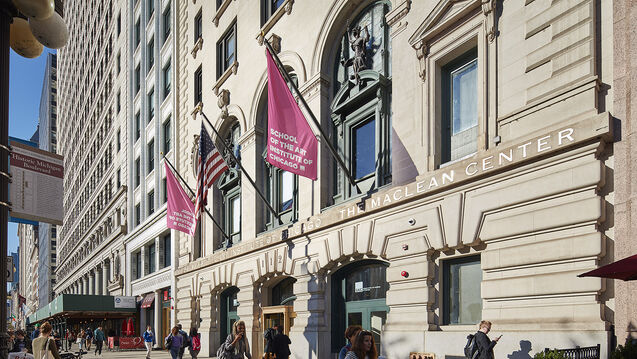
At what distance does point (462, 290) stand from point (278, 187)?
410 inches

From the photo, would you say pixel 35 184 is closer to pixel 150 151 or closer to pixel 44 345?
pixel 44 345

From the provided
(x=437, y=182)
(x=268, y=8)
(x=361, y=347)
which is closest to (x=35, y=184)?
(x=361, y=347)

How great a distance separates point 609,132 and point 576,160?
78 centimetres

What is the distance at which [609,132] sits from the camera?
9336mm

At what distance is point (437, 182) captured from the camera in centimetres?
1287

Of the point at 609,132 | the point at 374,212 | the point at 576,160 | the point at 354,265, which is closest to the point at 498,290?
the point at 576,160

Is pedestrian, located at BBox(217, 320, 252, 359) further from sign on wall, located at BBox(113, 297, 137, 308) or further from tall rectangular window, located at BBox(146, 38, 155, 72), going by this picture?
tall rectangular window, located at BBox(146, 38, 155, 72)

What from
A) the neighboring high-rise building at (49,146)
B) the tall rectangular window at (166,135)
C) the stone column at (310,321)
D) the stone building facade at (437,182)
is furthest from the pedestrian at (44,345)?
the neighboring high-rise building at (49,146)

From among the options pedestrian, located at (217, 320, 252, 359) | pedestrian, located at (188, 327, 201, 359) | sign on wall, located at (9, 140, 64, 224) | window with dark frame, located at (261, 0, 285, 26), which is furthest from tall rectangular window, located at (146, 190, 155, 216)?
sign on wall, located at (9, 140, 64, 224)

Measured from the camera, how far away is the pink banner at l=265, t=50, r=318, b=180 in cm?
1574

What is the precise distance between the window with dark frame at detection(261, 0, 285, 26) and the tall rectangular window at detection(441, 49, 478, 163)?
1052cm

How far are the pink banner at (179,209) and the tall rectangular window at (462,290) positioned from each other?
45.4 ft

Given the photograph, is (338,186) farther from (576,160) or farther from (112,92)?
(112,92)

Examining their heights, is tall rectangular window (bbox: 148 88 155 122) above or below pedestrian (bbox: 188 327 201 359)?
above
